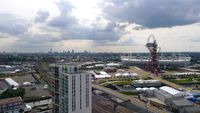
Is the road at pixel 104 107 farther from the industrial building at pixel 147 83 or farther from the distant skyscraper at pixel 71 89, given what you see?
the industrial building at pixel 147 83

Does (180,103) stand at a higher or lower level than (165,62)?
lower

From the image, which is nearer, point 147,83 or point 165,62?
point 147,83

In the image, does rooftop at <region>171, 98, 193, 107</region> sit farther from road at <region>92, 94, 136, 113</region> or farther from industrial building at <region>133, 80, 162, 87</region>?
industrial building at <region>133, 80, 162, 87</region>

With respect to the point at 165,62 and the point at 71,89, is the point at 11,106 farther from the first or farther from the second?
the point at 165,62

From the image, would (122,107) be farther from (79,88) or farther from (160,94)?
(79,88)

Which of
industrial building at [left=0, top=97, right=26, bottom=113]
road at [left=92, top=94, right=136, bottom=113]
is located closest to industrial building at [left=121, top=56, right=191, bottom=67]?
road at [left=92, top=94, right=136, bottom=113]

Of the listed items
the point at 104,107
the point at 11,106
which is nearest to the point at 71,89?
the point at 104,107

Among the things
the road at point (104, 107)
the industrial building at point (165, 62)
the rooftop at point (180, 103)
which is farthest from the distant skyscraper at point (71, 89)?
the industrial building at point (165, 62)

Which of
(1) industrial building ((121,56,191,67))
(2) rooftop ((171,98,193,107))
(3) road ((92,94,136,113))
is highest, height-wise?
(1) industrial building ((121,56,191,67))

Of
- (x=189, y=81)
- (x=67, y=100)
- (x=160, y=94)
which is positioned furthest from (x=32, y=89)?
(x=189, y=81)
